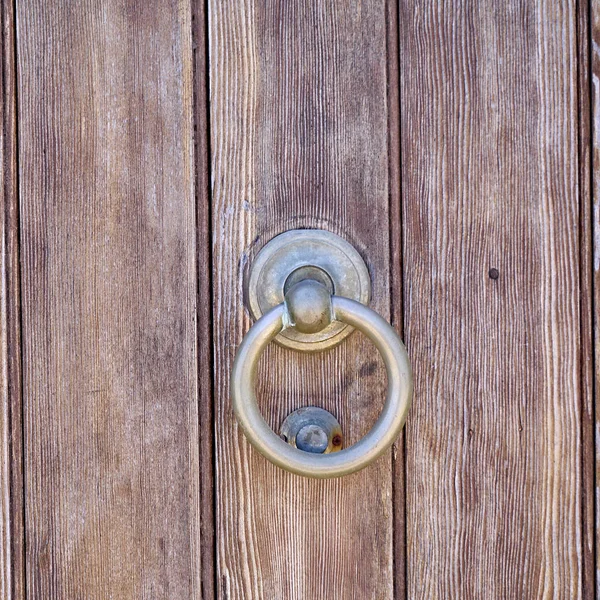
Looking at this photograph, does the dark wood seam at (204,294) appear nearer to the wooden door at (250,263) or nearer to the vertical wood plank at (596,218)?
the wooden door at (250,263)

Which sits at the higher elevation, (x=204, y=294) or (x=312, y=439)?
(x=204, y=294)

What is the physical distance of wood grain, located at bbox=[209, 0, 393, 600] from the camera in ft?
1.59

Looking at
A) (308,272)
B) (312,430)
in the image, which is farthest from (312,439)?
(308,272)

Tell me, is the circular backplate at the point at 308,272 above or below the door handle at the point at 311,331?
above

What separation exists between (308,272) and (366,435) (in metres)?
0.13

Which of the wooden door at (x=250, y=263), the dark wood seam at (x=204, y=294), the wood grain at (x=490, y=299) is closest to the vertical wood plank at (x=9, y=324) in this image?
the wooden door at (x=250, y=263)

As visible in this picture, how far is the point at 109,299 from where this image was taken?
1.61ft

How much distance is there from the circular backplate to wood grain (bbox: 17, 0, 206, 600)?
2.3 inches

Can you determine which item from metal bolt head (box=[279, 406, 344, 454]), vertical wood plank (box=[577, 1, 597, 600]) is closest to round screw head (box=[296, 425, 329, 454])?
metal bolt head (box=[279, 406, 344, 454])

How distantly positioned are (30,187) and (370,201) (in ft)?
0.90

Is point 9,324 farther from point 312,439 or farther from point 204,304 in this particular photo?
point 312,439

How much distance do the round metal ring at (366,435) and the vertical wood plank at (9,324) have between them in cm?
21

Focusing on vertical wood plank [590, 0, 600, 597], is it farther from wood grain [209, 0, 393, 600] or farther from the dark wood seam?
the dark wood seam

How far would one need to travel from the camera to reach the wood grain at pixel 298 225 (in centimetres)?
48
